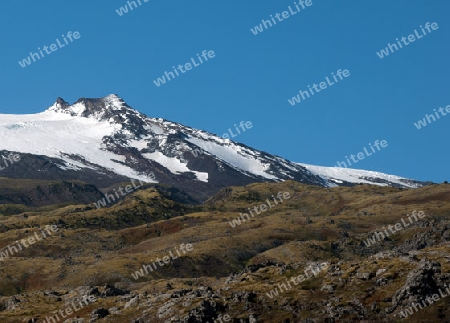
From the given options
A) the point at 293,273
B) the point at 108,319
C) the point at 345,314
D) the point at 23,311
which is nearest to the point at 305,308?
the point at 345,314

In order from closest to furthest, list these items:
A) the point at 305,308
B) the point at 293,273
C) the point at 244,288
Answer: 1. the point at 305,308
2. the point at 244,288
3. the point at 293,273

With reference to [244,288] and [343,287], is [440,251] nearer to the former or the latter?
[343,287]

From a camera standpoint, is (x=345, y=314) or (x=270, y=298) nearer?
(x=345, y=314)

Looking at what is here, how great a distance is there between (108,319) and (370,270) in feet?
170

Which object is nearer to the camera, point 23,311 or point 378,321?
point 378,321

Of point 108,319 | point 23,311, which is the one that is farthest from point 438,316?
point 23,311

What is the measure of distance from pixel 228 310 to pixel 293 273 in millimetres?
29249

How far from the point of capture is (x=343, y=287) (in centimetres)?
13675

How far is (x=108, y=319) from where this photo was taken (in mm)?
145000

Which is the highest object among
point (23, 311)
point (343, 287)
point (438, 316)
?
point (23, 311)

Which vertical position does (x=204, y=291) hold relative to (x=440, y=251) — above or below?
above

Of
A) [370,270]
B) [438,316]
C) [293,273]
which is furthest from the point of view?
[293,273]

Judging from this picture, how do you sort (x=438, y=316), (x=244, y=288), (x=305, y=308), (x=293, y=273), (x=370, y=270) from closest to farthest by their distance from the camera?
1. (x=438, y=316)
2. (x=305, y=308)
3. (x=370, y=270)
4. (x=244, y=288)
5. (x=293, y=273)

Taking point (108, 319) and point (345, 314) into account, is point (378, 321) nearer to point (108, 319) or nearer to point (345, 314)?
point (345, 314)
